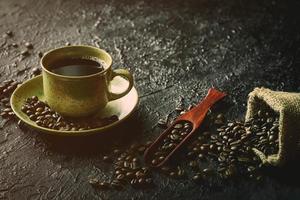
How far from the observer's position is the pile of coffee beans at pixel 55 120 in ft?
4.01

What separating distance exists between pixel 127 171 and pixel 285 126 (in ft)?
1.30

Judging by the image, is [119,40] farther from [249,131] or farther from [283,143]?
[283,143]

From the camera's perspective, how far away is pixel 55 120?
125cm

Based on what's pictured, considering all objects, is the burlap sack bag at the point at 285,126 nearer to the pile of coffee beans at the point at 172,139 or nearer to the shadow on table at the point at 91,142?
the pile of coffee beans at the point at 172,139

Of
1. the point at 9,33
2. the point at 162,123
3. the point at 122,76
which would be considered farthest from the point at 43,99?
the point at 9,33

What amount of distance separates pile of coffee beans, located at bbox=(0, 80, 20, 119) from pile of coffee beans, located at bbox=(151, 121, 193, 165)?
433 mm

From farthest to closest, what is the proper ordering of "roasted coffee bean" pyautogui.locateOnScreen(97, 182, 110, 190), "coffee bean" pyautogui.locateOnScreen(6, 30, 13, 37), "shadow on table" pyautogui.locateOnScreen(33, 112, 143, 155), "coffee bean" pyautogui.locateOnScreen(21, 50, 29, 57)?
1. "coffee bean" pyautogui.locateOnScreen(6, 30, 13, 37)
2. "coffee bean" pyautogui.locateOnScreen(21, 50, 29, 57)
3. "shadow on table" pyautogui.locateOnScreen(33, 112, 143, 155)
4. "roasted coffee bean" pyautogui.locateOnScreen(97, 182, 110, 190)

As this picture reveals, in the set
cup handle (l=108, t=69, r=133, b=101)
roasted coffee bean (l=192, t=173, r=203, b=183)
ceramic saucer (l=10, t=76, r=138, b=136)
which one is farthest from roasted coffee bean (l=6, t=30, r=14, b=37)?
roasted coffee bean (l=192, t=173, r=203, b=183)

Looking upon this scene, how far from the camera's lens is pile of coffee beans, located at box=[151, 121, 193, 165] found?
1.21 m

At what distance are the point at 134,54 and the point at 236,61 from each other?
0.36m

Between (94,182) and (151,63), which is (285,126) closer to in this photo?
(94,182)

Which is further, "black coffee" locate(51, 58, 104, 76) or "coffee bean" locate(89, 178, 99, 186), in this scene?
"black coffee" locate(51, 58, 104, 76)

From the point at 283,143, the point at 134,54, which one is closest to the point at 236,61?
the point at 134,54

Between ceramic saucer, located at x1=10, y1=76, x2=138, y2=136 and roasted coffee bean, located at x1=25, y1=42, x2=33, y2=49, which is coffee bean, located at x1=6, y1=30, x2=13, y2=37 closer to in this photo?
roasted coffee bean, located at x1=25, y1=42, x2=33, y2=49
